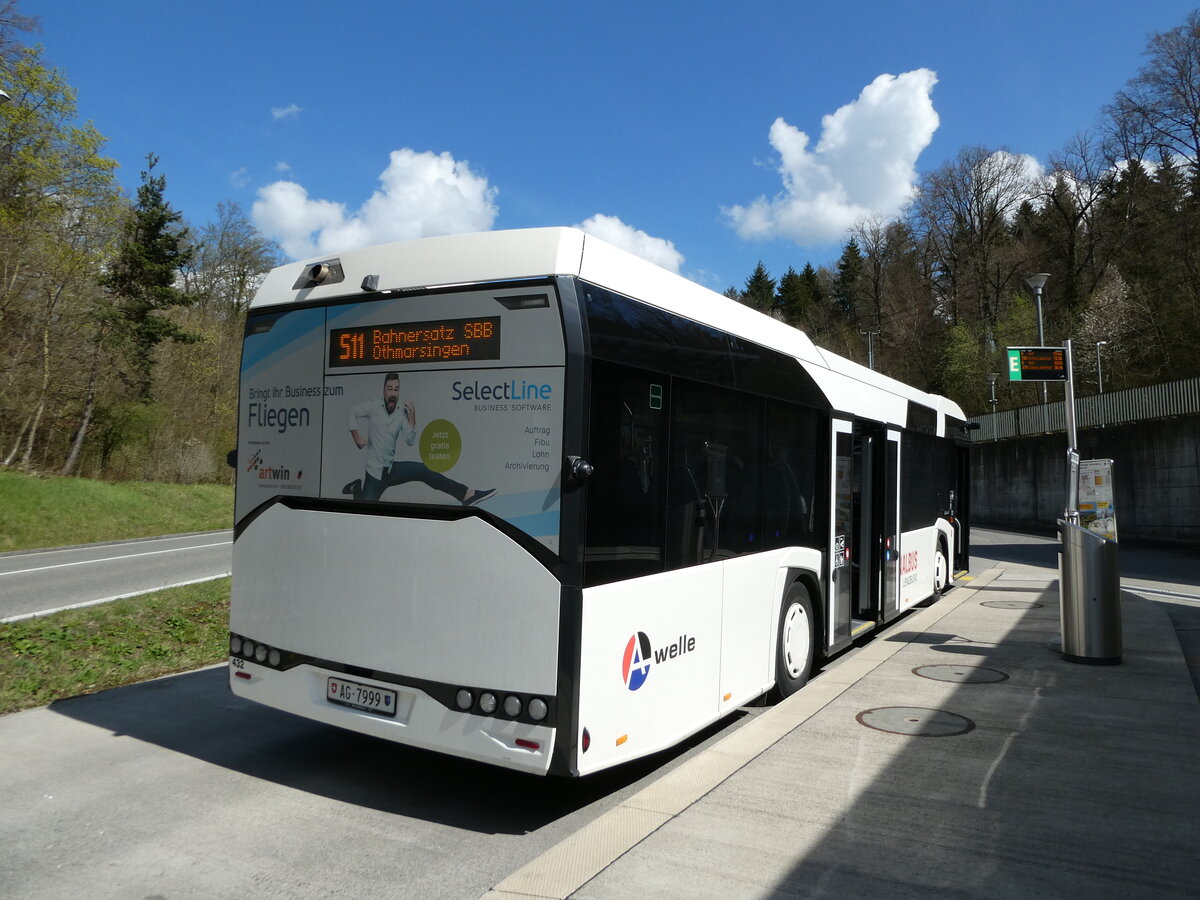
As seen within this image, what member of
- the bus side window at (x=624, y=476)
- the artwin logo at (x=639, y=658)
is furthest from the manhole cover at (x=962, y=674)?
the bus side window at (x=624, y=476)

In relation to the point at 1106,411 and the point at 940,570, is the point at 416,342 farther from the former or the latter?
the point at 1106,411

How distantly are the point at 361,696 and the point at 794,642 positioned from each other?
3.76 m

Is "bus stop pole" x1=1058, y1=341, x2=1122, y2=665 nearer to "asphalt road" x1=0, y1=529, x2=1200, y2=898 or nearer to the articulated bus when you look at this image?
"asphalt road" x1=0, y1=529, x2=1200, y2=898

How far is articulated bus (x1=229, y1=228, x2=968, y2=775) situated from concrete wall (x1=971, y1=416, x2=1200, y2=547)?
20.9 m

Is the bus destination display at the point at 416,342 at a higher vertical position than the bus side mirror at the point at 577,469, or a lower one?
higher

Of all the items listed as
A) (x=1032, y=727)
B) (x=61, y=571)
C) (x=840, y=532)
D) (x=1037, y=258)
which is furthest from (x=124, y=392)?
(x=1037, y=258)

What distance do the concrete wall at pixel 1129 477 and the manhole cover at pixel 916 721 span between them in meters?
19.1

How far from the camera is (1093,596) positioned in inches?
318

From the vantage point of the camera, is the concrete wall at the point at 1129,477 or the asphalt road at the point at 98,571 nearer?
the asphalt road at the point at 98,571

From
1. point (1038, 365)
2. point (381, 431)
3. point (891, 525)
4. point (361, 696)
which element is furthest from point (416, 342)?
point (1038, 365)

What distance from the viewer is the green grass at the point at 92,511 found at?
22078 mm

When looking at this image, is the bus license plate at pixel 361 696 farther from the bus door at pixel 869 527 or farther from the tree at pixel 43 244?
the tree at pixel 43 244

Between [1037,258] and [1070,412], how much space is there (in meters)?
46.9

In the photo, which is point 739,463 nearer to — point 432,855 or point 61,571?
point 432,855
